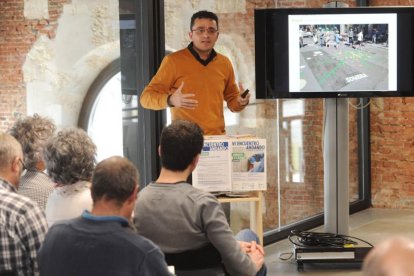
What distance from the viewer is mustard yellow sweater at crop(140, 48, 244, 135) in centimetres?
558

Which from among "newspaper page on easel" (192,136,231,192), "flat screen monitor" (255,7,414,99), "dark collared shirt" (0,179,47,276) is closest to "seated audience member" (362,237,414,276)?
"dark collared shirt" (0,179,47,276)

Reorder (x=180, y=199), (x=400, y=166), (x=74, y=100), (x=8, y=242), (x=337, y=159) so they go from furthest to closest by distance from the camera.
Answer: (x=400, y=166), (x=337, y=159), (x=74, y=100), (x=180, y=199), (x=8, y=242)

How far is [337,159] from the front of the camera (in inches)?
239

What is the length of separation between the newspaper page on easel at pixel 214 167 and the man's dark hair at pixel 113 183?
2.12 meters

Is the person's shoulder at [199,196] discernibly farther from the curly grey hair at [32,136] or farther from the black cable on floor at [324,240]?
the black cable on floor at [324,240]

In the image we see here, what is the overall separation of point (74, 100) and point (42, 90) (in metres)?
0.28

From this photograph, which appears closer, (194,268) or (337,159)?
(194,268)

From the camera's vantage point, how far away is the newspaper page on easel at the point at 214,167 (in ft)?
16.8

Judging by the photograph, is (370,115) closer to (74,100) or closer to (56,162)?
(74,100)

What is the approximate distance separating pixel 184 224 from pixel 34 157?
93 centimetres

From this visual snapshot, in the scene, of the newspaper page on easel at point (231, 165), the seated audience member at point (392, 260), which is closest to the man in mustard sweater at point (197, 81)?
the newspaper page on easel at point (231, 165)

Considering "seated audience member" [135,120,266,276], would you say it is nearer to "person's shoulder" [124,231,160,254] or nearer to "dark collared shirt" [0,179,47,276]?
"dark collared shirt" [0,179,47,276]

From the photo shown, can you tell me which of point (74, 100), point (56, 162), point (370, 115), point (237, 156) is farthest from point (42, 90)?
point (370, 115)

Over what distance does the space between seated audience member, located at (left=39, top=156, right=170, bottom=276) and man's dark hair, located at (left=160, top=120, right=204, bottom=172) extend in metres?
0.79
